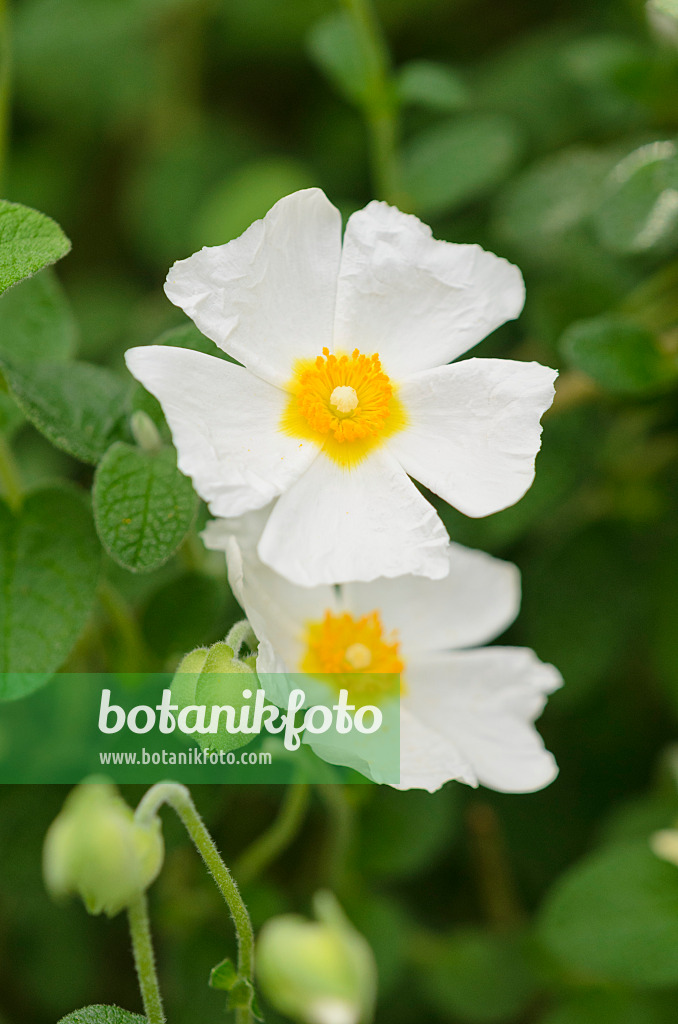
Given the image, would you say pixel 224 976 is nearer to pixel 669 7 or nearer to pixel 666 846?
pixel 666 846

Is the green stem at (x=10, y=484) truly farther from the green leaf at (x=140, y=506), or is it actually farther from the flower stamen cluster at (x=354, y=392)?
the flower stamen cluster at (x=354, y=392)

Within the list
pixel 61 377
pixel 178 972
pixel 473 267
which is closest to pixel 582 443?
pixel 473 267

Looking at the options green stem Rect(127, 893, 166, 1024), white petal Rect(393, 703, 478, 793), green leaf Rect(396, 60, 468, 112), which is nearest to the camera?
green stem Rect(127, 893, 166, 1024)

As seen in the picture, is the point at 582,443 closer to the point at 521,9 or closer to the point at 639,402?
the point at 639,402

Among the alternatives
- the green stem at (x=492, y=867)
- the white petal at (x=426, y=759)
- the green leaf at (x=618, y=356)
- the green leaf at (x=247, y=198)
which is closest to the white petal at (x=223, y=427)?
the white petal at (x=426, y=759)

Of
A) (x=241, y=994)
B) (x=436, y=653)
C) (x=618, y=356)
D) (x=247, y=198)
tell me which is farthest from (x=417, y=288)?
(x=247, y=198)

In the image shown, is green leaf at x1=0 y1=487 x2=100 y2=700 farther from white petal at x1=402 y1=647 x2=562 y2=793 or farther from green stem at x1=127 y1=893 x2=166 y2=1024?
white petal at x1=402 y1=647 x2=562 y2=793

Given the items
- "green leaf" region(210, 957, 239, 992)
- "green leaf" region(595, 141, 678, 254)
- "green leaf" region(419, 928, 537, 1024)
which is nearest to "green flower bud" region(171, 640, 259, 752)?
"green leaf" region(210, 957, 239, 992)
